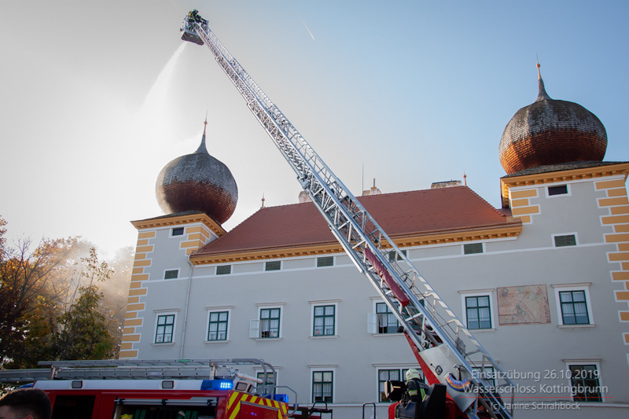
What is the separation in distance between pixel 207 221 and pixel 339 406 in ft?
37.6

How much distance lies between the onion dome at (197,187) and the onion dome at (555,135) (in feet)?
48.7

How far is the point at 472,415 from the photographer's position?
29.5 ft

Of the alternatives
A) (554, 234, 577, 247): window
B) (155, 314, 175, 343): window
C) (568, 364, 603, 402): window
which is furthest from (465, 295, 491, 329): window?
(155, 314, 175, 343): window

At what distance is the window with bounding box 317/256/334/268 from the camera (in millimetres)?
22906

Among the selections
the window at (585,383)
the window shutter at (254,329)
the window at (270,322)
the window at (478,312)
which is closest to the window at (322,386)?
the window at (270,322)

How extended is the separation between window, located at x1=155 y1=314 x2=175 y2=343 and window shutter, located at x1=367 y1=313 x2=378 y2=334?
9.19 metres

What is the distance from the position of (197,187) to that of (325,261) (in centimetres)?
887

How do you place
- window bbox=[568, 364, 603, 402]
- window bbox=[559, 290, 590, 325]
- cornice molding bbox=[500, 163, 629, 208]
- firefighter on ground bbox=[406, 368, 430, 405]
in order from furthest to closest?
cornice molding bbox=[500, 163, 629, 208] → window bbox=[559, 290, 590, 325] → window bbox=[568, 364, 603, 402] → firefighter on ground bbox=[406, 368, 430, 405]

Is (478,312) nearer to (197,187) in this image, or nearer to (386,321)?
(386,321)

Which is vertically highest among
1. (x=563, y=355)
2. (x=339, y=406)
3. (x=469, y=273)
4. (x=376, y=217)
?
(x=376, y=217)

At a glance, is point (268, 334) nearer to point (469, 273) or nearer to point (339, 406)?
point (339, 406)

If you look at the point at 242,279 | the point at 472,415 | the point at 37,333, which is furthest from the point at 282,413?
the point at 37,333

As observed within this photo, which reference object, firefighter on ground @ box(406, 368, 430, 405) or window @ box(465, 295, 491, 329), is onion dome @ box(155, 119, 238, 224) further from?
firefighter on ground @ box(406, 368, 430, 405)

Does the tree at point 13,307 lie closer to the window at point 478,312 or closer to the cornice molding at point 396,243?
the cornice molding at point 396,243
